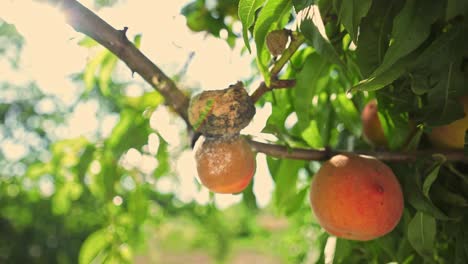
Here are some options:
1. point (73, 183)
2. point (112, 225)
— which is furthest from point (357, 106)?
point (73, 183)

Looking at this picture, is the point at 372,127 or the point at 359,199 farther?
the point at 372,127

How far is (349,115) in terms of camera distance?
1.06 m

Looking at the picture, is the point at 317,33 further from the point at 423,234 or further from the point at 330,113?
the point at 330,113

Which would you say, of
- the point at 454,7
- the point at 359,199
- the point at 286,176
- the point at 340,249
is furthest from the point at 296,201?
the point at 454,7

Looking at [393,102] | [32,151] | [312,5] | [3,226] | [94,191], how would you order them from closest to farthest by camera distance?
[312,5], [393,102], [94,191], [32,151], [3,226]

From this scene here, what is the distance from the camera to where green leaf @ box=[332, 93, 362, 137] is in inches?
41.3

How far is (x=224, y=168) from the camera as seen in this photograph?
81 centimetres

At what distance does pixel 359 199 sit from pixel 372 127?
0.80 feet

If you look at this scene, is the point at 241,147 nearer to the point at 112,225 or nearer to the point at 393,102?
the point at 393,102

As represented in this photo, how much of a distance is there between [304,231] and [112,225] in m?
0.94

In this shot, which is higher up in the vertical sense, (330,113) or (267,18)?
(267,18)

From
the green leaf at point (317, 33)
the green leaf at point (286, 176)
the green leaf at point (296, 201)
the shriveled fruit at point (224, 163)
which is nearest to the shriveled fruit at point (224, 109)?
the shriveled fruit at point (224, 163)

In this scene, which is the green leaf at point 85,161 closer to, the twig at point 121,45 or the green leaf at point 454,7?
the twig at point 121,45

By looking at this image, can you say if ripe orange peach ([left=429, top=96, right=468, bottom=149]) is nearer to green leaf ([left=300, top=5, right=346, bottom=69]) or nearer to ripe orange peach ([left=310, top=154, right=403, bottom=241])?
ripe orange peach ([left=310, top=154, right=403, bottom=241])
